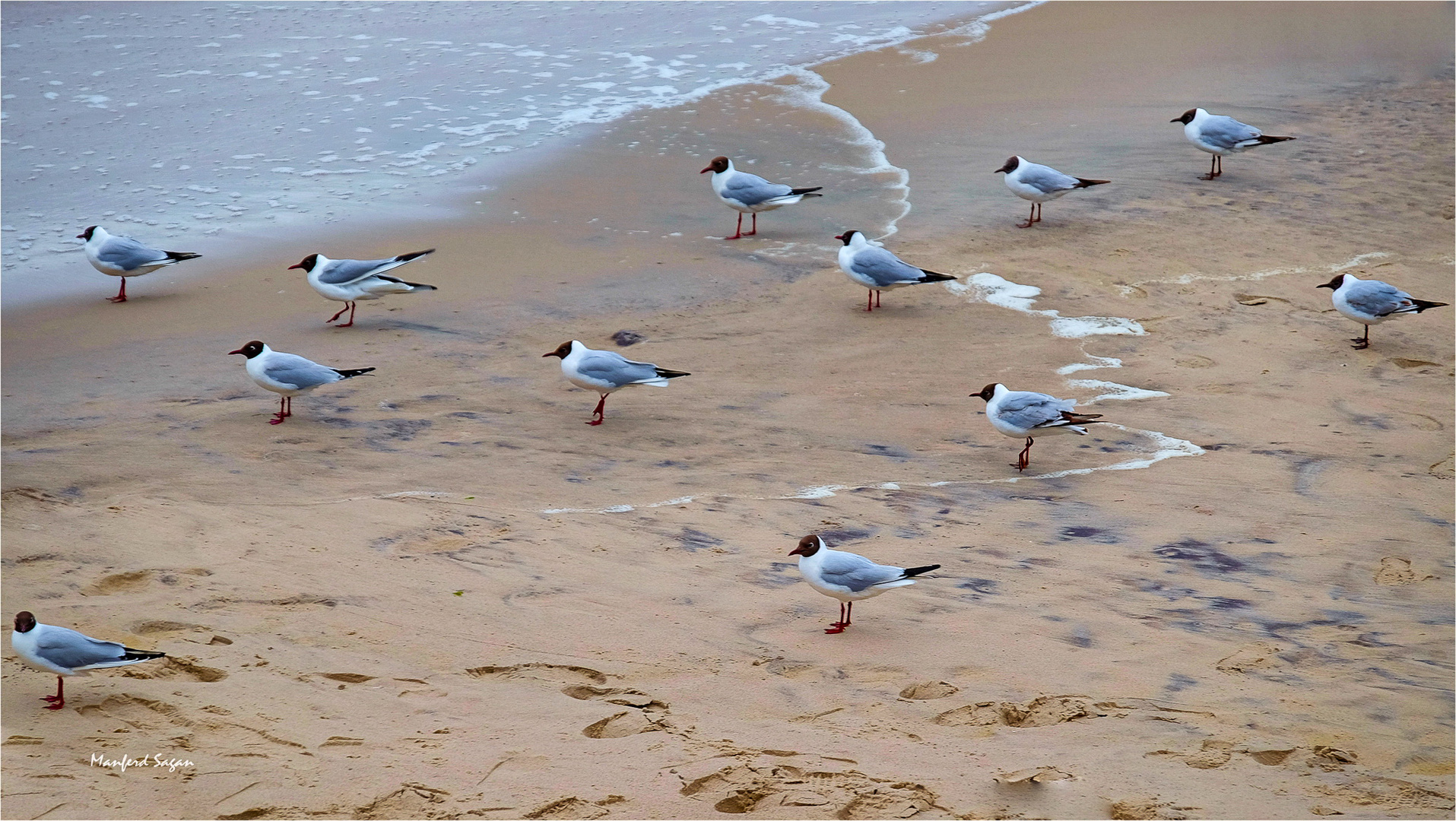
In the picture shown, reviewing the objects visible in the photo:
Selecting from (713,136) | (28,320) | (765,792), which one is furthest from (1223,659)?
(713,136)

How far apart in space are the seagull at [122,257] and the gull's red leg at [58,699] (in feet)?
21.2

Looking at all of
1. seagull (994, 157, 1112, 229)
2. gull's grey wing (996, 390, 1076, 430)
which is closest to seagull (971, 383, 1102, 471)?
gull's grey wing (996, 390, 1076, 430)

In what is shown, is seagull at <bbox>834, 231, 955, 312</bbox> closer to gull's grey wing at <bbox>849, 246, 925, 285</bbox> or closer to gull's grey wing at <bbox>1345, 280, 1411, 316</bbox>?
gull's grey wing at <bbox>849, 246, 925, 285</bbox>

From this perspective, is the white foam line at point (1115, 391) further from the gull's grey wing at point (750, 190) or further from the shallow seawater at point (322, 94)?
the shallow seawater at point (322, 94)

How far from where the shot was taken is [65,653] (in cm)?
455

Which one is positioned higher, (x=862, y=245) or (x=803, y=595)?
(x=862, y=245)

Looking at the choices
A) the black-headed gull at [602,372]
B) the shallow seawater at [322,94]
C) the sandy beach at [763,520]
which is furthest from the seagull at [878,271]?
the shallow seawater at [322,94]

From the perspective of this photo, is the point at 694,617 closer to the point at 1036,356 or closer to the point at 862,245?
the point at 1036,356

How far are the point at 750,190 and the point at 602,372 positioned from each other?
14.2 ft

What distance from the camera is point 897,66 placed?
59.5 feet

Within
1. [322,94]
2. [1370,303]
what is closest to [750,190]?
[1370,303]

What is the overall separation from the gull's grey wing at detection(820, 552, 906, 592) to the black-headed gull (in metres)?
2.92

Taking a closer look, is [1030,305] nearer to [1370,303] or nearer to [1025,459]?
[1370,303]

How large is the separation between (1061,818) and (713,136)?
39.5 feet
